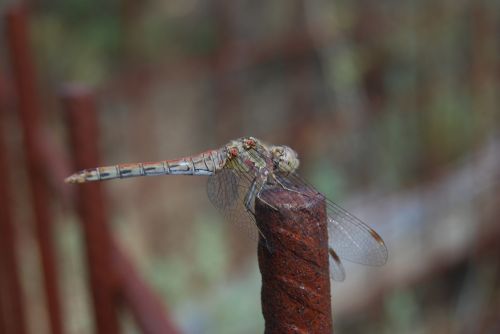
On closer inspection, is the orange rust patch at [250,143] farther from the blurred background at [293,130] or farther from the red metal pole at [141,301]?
the blurred background at [293,130]

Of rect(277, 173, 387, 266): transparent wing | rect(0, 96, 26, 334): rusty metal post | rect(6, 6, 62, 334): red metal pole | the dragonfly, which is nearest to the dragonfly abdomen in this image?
the dragonfly

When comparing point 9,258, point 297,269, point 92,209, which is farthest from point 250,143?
point 9,258

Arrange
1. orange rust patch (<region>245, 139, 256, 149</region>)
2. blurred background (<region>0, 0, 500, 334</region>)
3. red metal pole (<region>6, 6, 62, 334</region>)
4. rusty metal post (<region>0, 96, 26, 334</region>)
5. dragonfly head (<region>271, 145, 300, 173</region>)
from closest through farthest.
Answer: dragonfly head (<region>271, 145, 300, 173</region>)
orange rust patch (<region>245, 139, 256, 149</region>)
red metal pole (<region>6, 6, 62, 334</region>)
rusty metal post (<region>0, 96, 26, 334</region>)
blurred background (<region>0, 0, 500, 334</region>)

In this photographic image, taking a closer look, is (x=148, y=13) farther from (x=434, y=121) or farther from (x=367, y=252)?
(x=367, y=252)

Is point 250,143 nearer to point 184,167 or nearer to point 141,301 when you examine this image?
point 184,167

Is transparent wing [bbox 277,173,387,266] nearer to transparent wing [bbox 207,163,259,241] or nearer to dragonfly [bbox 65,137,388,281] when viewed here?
dragonfly [bbox 65,137,388,281]
